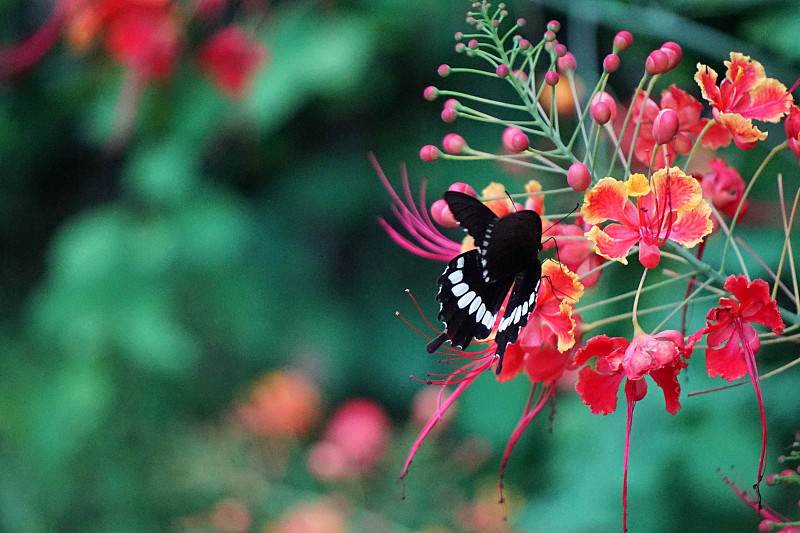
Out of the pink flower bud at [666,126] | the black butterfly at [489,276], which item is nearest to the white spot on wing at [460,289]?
the black butterfly at [489,276]

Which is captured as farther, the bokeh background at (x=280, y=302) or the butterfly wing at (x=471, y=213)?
the bokeh background at (x=280, y=302)

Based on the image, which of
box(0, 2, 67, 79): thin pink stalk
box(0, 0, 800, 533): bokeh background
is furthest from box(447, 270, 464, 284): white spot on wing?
box(0, 2, 67, 79): thin pink stalk

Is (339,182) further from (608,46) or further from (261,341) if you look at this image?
(608,46)

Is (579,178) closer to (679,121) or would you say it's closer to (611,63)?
(611,63)

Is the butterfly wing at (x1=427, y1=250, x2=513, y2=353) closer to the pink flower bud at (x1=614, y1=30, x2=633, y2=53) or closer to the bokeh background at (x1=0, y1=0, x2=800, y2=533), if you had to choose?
the pink flower bud at (x1=614, y1=30, x2=633, y2=53)

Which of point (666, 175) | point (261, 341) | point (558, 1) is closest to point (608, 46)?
point (558, 1)

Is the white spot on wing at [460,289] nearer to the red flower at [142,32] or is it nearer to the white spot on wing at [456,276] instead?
the white spot on wing at [456,276]

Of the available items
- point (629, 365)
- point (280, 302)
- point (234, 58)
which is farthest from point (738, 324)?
point (280, 302)

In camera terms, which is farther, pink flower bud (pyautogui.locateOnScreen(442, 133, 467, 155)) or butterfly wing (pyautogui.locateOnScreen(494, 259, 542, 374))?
pink flower bud (pyautogui.locateOnScreen(442, 133, 467, 155))

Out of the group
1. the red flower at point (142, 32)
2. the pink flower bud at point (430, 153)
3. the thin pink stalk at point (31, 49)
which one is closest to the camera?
the pink flower bud at point (430, 153)
